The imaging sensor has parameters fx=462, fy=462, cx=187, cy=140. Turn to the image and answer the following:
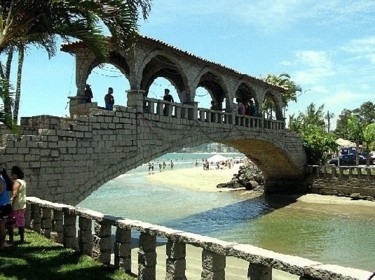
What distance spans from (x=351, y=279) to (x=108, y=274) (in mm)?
4072

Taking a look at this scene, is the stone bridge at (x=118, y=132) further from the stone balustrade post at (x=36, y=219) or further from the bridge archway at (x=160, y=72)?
the stone balustrade post at (x=36, y=219)

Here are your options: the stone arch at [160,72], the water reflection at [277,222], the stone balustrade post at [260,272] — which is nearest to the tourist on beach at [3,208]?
the stone balustrade post at [260,272]

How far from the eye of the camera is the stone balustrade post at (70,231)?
8.47 meters

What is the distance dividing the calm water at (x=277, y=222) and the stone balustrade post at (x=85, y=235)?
863 centimetres

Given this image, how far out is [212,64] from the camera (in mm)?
22047

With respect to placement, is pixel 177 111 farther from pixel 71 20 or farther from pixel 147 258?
pixel 147 258

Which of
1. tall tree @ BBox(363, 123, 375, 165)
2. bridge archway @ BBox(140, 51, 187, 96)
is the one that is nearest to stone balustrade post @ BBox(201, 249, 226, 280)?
bridge archway @ BBox(140, 51, 187, 96)

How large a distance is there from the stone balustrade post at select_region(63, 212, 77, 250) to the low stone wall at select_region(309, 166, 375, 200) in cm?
2539

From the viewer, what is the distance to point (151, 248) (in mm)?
6797

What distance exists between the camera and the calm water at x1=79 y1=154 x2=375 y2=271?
53.0 feet

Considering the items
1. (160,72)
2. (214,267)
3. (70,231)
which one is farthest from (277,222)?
(214,267)

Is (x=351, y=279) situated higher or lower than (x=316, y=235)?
higher

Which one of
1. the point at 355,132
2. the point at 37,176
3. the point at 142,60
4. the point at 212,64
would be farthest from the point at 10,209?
the point at 355,132

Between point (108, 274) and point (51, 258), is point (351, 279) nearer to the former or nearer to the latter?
point (108, 274)
